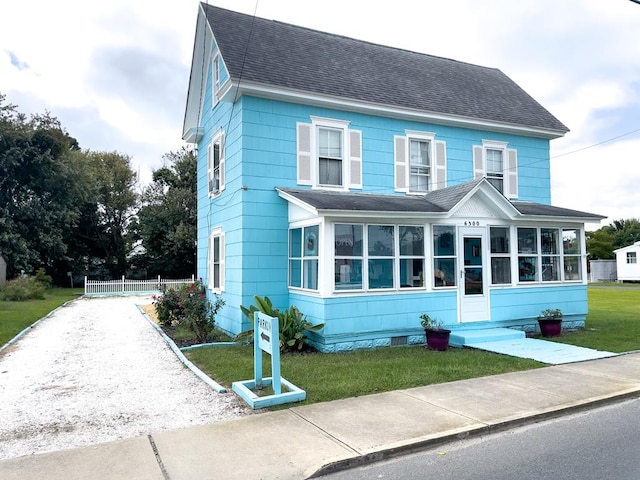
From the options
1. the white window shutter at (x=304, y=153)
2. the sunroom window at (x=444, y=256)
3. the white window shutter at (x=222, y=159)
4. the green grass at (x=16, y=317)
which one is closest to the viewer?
the sunroom window at (x=444, y=256)

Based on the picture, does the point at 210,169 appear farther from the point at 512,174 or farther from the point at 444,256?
the point at 512,174

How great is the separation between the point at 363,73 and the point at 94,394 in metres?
10.3

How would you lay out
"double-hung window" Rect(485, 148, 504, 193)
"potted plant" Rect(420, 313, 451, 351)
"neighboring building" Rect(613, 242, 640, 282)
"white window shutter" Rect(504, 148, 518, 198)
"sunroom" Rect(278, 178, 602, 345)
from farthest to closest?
"neighboring building" Rect(613, 242, 640, 282) < "white window shutter" Rect(504, 148, 518, 198) < "double-hung window" Rect(485, 148, 504, 193) < "sunroom" Rect(278, 178, 602, 345) < "potted plant" Rect(420, 313, 451, 351)

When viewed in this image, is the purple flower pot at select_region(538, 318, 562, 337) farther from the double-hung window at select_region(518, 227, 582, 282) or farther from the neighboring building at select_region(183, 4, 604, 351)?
the double-hung window at select_region(518, 227, 582, 282)

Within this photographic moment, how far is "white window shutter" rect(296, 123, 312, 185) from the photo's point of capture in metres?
11.0

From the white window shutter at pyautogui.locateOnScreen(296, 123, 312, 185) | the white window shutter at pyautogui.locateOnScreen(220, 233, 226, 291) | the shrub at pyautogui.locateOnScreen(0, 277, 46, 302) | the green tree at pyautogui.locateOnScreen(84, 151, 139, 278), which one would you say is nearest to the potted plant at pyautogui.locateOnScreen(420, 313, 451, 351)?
the white window shutter at pyautogui.locateOnScreen(296, 123, 312, 185)

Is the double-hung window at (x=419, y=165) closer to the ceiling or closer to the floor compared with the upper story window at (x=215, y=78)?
closer to the floor

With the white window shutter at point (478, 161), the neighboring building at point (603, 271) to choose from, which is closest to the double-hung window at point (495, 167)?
the white window shutter at point (478, 161)

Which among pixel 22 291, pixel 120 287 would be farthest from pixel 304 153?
pixel 120 287

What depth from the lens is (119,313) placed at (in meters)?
16.8

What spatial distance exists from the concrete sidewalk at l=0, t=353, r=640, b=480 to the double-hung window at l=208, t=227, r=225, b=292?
7112 millimetres

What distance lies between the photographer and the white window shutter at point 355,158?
11.5 meters

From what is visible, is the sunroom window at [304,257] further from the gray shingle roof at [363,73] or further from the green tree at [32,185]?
the green tree at [32,185]

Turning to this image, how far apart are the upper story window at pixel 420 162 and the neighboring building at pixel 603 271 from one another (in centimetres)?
3745
